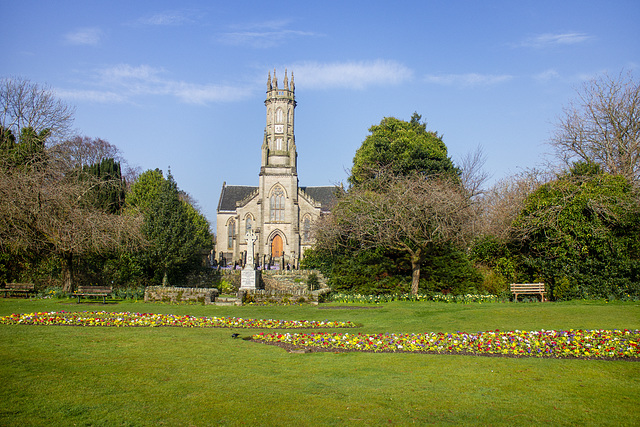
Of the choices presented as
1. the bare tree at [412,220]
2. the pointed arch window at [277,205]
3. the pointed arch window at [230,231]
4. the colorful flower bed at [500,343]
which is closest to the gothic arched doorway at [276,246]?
the pointed arch window at [277,205]

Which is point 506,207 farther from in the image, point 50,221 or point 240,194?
point 240,194

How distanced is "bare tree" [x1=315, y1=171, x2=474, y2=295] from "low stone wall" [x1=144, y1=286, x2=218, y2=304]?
775cm

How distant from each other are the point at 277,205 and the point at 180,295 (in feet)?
115

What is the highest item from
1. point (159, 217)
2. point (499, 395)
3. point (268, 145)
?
point (268, 145)

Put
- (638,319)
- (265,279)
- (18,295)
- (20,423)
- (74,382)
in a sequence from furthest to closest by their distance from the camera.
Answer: (265,279)
(18,295)
(638,319)
(74,382)
(20,423)

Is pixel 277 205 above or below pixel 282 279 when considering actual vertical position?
above

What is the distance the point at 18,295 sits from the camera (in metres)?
22.4

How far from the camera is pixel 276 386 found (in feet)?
23.2

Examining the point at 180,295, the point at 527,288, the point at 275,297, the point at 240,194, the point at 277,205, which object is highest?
the point at 240,194

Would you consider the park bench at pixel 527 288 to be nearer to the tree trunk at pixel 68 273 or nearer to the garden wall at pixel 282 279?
the garden wall at pixel 282 279

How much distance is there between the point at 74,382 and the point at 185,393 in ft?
5.48

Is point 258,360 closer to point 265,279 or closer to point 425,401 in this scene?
point 425,401

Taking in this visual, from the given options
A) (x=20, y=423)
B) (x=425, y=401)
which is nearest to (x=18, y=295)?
(x=20, y=423)

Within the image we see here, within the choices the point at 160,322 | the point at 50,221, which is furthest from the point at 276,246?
the point at 160,322
